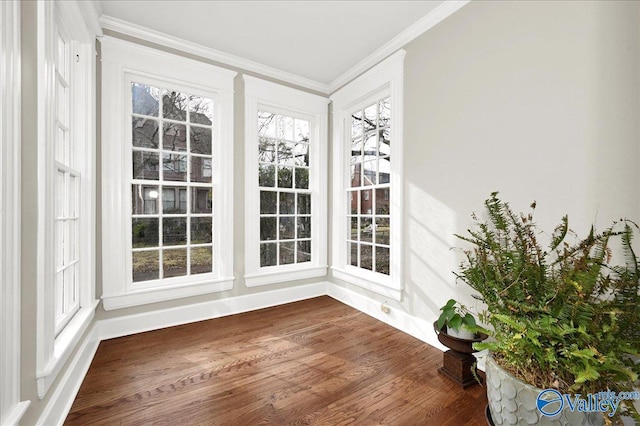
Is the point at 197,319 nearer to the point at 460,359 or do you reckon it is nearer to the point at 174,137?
the point at 174,137

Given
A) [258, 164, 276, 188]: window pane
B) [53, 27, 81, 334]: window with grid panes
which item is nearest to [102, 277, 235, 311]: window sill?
[53, 27, 81, 334]: window with grid panes

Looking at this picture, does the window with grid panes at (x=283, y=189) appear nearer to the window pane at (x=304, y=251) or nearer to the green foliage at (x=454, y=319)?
the window pane at (x=304, y=251)

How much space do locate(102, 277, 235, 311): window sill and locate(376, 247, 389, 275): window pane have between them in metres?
1.59

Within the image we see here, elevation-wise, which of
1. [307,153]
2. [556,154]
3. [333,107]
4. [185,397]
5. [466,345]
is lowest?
[185,397]

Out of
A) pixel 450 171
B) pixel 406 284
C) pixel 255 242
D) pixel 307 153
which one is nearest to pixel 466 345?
pixel 406 284

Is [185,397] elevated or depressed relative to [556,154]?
depressed

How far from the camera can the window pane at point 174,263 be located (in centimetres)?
282

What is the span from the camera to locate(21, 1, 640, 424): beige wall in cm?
143

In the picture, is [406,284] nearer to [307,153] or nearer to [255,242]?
[255,242]

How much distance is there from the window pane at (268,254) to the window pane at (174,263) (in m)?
0.83

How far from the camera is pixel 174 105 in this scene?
2.85 m

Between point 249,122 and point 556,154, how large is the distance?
2.74 meters

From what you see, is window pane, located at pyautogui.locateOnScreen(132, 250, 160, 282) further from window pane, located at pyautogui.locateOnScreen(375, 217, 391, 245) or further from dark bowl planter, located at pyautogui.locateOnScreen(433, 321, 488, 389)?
dark bowl planter, located at pyautogui.locateOnScreen(433, 321, 488, 389)

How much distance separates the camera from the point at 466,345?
1.82 metres
